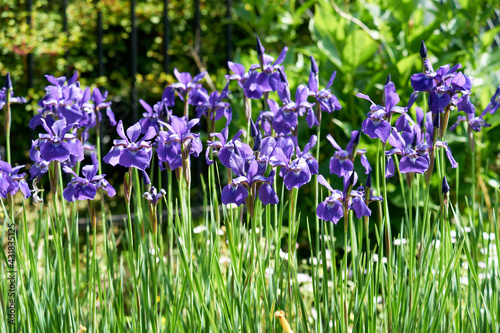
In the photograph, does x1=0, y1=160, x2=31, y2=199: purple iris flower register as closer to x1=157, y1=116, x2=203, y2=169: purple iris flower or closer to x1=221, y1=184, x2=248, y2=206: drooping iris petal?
x1=157, y1=116, x2=203, y2=169: purple iris flower

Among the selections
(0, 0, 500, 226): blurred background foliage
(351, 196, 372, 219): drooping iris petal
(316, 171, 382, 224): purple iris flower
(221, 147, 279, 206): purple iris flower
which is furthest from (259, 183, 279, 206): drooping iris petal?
(0, 0, 500, 226): blurred background foliage

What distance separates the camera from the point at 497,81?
11.7ft

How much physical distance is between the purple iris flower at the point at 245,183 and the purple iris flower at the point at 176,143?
0.57 feet

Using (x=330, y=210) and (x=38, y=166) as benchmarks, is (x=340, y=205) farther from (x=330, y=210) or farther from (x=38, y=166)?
(x=38, y=166)

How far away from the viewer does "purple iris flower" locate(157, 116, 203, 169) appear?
58.5 inches

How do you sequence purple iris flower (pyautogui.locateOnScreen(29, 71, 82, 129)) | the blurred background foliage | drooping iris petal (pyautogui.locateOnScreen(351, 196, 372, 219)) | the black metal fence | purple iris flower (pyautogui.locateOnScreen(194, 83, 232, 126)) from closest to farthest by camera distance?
drooping iris petal (pyautogui.locateOnScreen(351, 196, 372, 219))
purple iris flower (pyautogui.locateOnScreen(29, 71, 82, 129))
purple iris flower (pyautogui.locateOnScreen(194, 83, 232, 126))
the blurred background foliage
the black metal fence

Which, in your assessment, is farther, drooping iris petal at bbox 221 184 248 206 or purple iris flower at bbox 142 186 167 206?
purple iris flower at bbox 142 186 167 206

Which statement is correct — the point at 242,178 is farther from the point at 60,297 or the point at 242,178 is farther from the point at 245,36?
the point at 245,36

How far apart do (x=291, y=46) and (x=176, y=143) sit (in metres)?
2.48

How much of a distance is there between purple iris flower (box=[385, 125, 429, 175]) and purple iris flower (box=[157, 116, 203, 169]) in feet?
1.82

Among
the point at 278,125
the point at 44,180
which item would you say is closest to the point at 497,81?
the point at 278,125

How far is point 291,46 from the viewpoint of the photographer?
150 inches

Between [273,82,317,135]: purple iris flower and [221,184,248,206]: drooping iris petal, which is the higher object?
[273,82,317,135]: purple iris flower

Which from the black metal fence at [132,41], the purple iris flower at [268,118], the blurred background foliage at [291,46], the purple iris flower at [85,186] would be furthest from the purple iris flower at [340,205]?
the black metal fence at [132,41]
